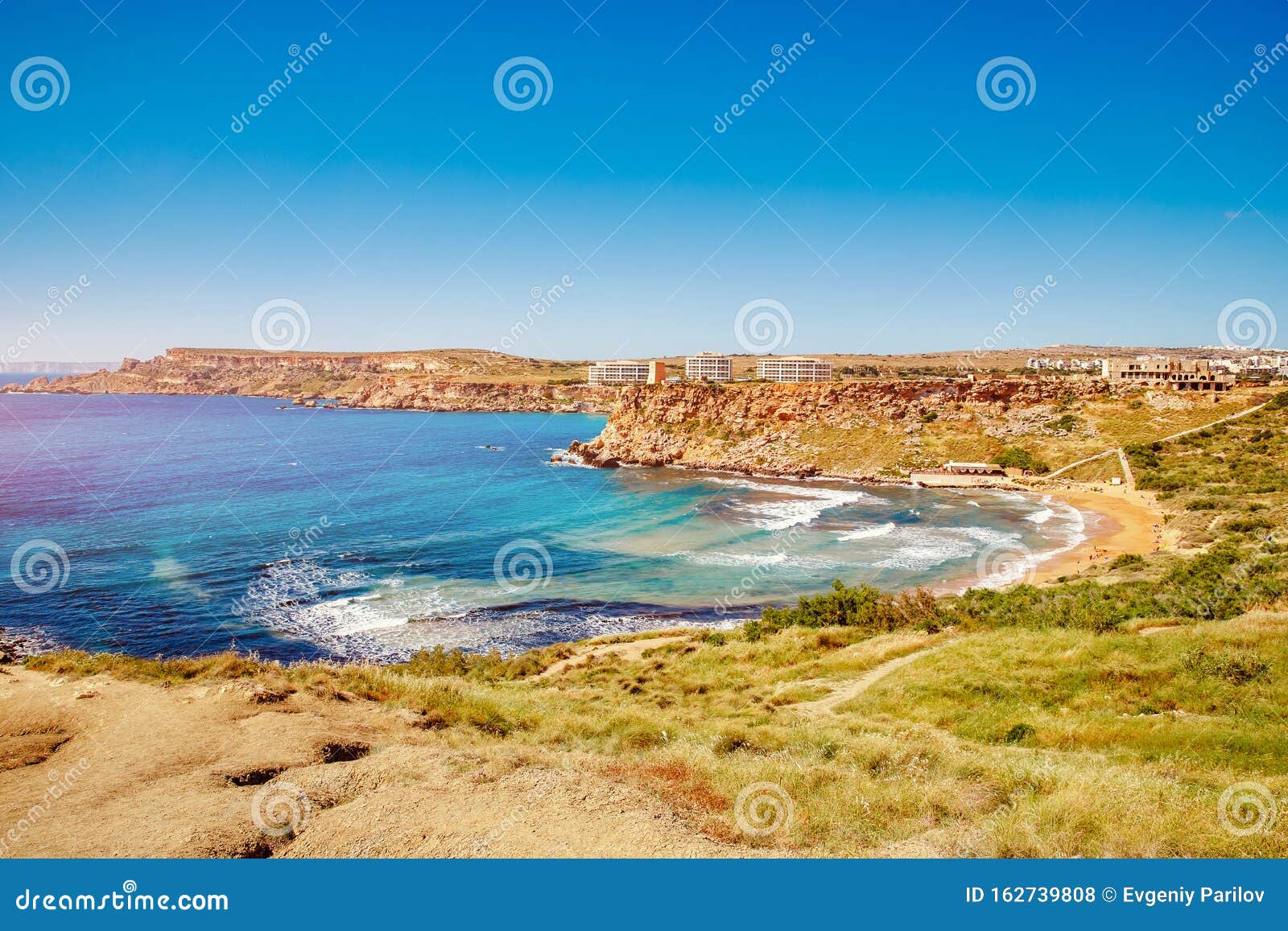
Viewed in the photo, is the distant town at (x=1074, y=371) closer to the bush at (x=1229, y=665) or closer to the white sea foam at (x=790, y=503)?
the white sea foam at (x=790, y=503)

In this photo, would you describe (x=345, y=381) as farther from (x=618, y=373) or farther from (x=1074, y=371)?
(x=1074, y=371)

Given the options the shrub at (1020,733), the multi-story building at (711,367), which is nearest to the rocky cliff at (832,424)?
the shrub at (1020,733)

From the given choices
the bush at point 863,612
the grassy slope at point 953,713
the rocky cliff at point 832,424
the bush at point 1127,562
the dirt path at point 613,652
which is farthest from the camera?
the rocky cliff at point 832,424

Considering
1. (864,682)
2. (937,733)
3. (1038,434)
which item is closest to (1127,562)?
(864,682)

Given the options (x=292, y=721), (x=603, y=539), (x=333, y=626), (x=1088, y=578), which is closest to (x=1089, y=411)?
(x=1088, y=578)

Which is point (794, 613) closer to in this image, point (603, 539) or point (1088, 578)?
point (1088, 578)

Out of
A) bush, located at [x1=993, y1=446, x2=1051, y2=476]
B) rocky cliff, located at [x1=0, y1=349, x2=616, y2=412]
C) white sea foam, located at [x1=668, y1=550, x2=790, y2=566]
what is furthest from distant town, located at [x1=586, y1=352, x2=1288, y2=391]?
white sea foam, located at [x1=668, y1=550, x2=790, y2=566]

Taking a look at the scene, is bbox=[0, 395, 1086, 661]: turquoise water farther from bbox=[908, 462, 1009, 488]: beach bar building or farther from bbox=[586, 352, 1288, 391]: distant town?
bbox=[586, 352, 1288, 391]: distant town
